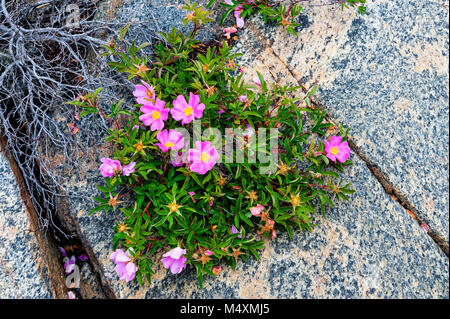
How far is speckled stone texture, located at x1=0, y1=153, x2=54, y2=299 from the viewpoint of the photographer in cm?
232

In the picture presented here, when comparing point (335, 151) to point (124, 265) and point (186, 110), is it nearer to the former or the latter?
point (186, 110)

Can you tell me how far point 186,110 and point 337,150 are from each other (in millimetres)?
960

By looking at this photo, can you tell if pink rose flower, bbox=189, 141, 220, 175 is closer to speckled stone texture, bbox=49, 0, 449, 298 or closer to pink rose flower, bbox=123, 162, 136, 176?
pink rose flower, bbox=123, 162, 136, 176

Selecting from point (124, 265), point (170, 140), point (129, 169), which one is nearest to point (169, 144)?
point (170, 140)

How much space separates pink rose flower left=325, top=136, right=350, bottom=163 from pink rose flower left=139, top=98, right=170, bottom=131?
3.34 feet

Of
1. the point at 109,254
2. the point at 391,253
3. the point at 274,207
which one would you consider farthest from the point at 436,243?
the point at 109,254

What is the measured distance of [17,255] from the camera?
2.35m

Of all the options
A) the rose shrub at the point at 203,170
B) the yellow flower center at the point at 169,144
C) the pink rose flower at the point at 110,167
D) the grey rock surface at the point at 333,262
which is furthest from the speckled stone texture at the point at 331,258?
the yellow flower center at the point at 169,144

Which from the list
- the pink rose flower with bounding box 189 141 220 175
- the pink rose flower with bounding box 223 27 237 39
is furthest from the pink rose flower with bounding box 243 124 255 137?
the pink rose flower with bounding box 223 27 237 39

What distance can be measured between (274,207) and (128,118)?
1.09 metres

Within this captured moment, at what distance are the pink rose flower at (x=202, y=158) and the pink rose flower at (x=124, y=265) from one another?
656 millimetres

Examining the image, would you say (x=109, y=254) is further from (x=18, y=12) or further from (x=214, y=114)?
(x=18, y=12)

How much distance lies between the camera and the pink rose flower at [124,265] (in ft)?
7.25

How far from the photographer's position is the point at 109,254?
2.44m
